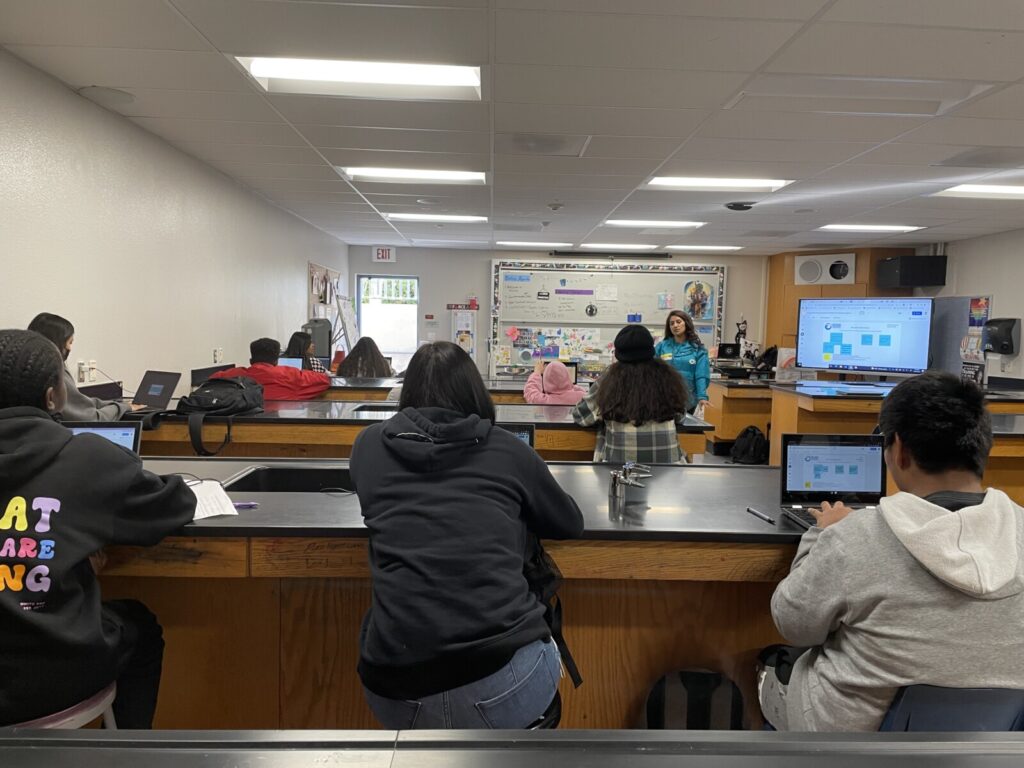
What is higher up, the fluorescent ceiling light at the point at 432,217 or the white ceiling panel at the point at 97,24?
the fluorescent ceiling light at the point at 432,217

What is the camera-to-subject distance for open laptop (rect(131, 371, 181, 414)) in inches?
129

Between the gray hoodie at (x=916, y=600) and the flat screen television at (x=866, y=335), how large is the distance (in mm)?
4576

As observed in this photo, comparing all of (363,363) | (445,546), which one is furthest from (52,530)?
(363,363)

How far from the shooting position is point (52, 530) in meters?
1.22

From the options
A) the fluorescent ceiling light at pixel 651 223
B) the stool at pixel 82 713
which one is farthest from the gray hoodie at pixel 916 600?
the fluorescent ceiling light at pixel 651 223

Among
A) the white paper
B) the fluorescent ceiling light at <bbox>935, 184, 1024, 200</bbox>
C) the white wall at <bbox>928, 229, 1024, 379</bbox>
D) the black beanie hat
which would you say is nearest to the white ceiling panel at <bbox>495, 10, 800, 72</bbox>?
the black beanie hat

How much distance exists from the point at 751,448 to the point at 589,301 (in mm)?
4324

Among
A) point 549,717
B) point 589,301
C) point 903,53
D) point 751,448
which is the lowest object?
point 751,448

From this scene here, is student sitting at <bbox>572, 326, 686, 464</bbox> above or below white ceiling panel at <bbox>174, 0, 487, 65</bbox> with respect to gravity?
below

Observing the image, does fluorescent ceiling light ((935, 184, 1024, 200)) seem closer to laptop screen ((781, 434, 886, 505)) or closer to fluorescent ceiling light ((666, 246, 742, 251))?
fluorescent ceiling light ((666, 246, 742, 251))

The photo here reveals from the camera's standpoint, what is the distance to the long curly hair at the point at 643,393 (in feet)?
9.34

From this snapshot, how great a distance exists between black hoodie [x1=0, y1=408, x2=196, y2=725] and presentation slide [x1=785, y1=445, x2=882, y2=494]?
157 centimetres

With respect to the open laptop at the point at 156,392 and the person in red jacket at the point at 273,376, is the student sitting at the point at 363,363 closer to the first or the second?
the person in red jacket at the point at 273,376

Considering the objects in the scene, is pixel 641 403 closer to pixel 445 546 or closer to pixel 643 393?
pixel 643 393
